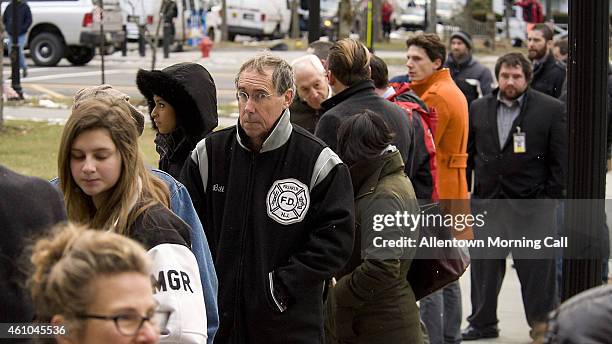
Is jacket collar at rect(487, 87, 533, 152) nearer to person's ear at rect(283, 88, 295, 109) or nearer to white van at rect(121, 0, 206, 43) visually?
person's ear at rect(283, 88, 295, 109)

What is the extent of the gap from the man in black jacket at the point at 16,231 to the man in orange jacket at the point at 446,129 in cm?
469

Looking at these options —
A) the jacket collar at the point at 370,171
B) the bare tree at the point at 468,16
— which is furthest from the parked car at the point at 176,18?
the jacket collar at the point at 370,171

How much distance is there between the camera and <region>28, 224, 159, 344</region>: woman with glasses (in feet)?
7.96

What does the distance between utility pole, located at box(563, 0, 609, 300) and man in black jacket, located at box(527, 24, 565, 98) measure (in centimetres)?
430

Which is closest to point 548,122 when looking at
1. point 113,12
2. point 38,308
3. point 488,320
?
point 488,320

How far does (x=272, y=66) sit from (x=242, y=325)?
1.10 meters

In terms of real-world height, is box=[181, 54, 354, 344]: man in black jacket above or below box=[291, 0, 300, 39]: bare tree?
below

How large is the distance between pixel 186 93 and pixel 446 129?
2.73 m

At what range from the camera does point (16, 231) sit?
117 inches

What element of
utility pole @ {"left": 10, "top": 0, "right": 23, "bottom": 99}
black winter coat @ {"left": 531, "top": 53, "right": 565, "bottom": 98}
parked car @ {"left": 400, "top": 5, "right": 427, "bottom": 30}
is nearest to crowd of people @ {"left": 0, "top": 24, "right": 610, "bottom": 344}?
black winter coat @ {"left": 531, "top": 53, "right": 565, "bottom": 98}

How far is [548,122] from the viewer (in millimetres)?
7875

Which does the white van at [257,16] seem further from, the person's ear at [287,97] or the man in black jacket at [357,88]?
the person's ear at [287,97]

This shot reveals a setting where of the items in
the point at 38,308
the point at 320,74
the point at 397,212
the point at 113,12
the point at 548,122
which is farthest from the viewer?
the point at 113,12

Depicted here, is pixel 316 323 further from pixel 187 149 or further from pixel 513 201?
pixel 513 201
